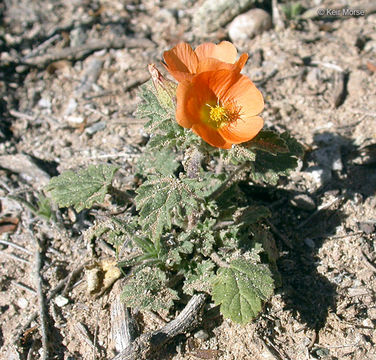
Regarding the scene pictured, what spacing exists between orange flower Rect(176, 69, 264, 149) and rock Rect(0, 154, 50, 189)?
1.87 meters

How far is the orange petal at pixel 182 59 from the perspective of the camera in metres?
2.68

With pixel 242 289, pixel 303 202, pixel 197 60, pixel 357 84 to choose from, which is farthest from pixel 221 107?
pixel 357 84

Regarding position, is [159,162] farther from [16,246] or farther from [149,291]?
[16,246]

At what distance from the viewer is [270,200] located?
3.77 metres

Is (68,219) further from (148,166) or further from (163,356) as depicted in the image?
(163,356)

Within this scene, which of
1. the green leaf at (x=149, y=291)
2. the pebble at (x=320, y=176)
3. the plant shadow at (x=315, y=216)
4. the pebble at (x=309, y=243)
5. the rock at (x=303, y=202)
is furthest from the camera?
the pebble at (x=320, y=176)

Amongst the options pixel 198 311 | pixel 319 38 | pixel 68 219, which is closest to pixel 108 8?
pixel 319 38

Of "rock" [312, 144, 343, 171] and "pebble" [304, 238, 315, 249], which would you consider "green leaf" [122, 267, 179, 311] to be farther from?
"rock" [312, 144, 343, 171]

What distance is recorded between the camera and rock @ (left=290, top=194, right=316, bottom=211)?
144 inches

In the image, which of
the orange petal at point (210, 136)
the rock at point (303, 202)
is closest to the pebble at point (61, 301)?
the orange petal at point (210, 136)

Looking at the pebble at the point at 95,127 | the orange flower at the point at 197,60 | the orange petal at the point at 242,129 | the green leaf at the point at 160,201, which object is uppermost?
the orange flower at the point at 197,60

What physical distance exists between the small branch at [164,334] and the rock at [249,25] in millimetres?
3057

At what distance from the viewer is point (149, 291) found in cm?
309

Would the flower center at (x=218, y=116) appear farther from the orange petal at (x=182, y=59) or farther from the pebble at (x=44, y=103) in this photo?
the pebble at (x=44, y=103)
